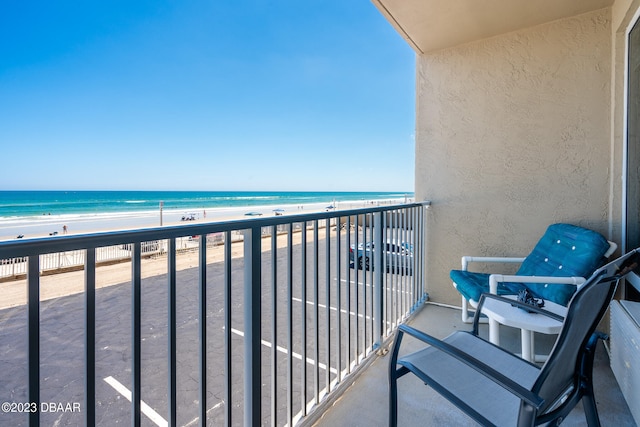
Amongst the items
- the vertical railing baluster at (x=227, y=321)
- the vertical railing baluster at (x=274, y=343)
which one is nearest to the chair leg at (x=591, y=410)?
the vertical railing baluster at (x=274, y=343)

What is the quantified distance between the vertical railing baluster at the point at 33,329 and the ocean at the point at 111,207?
42.6ft

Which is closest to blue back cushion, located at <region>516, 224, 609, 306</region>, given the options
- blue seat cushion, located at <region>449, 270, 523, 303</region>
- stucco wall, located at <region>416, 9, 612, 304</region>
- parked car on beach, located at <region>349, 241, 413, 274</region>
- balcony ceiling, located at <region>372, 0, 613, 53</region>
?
blue seat cushion, located at <region>449, 270, 523, 303</region>

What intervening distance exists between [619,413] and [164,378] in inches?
104

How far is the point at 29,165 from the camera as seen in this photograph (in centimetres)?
2303

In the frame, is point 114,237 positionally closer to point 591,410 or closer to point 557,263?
point 591,410

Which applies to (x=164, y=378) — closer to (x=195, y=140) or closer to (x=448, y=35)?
(x=448, y=35)

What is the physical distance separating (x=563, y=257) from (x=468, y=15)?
2025 millimetres

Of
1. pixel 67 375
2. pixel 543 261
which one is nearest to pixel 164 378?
pixel 67 375

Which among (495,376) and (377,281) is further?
(377,281)

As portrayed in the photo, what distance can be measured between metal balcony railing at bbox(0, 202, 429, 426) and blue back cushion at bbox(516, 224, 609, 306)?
3.08 ft

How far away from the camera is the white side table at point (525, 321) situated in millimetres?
1670

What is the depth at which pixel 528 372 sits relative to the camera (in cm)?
122

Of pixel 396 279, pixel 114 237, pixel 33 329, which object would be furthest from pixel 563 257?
pixel 33 329

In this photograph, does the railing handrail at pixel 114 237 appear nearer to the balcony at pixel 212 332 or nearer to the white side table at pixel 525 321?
the balcony at pixel 212 332
